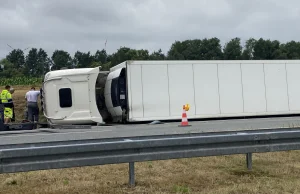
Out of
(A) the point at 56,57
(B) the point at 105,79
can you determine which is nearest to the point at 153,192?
(B) the point at 105,79

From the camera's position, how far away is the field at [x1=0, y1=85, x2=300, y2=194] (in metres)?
5.15

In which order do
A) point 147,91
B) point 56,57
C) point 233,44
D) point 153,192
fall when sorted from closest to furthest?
point 153,192 → point 147,91 → point 233,44 → point 56,57

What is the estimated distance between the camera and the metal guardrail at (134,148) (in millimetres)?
4672

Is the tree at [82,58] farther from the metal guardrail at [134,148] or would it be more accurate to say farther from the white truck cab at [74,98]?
the metal guardrail at [134,148]

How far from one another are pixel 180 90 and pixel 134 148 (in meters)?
11.6

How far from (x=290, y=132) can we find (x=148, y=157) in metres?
2.10

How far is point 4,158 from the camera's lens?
4.60 meters

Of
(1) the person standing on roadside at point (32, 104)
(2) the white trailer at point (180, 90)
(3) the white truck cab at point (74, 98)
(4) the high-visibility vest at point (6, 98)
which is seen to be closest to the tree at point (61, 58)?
(1) the person standing on roadside at point (32, 104)

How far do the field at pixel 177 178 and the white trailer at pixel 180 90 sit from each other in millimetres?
9205

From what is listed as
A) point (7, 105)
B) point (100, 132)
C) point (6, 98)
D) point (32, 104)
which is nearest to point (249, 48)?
point (32, 104)

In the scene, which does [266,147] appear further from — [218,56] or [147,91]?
[218,56]

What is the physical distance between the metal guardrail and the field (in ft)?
1.32

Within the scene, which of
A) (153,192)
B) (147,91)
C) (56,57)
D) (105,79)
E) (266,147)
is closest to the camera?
(153,192)

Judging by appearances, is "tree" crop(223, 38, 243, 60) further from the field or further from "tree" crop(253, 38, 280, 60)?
the field
